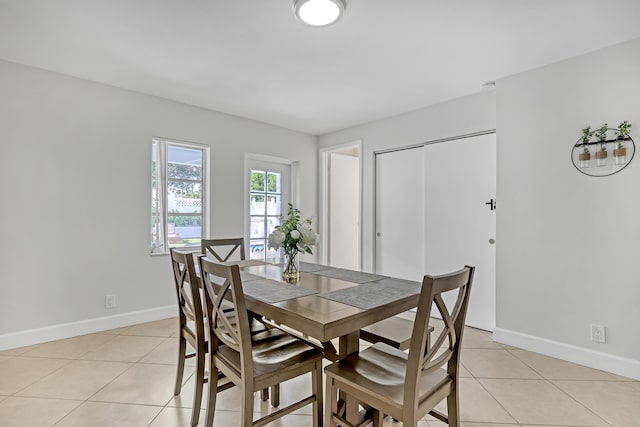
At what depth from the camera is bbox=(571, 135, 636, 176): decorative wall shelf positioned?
2295mm

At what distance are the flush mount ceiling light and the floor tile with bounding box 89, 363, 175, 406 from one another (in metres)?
2.52

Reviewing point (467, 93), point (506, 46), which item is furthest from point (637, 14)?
point (467, 93)

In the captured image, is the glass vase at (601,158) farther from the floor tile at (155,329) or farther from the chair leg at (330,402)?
the floor tile at (155,329)

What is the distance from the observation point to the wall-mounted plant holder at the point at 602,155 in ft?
7.52

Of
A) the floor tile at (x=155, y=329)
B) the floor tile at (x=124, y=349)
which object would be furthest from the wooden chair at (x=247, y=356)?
the floor tile at (x=155, y=329)

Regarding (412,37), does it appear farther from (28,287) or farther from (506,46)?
(28,287)

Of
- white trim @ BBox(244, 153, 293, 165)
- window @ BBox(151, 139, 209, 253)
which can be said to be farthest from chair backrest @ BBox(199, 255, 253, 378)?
white trim @ BBox(244, 153, 293, 165)

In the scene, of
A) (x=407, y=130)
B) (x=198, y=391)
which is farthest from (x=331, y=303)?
(x=407, y=130)

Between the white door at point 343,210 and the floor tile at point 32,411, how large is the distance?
3564mm

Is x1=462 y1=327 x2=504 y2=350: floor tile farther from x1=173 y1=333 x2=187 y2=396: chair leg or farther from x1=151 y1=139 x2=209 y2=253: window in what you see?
x1=151 y1=139 x2=209 y2=253: window

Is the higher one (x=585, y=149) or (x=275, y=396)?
(x=585, y=149)

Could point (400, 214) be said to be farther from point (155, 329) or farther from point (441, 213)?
point (155, 329)

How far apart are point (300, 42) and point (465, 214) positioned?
2381 millimetres

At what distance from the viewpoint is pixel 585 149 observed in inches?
96.7
